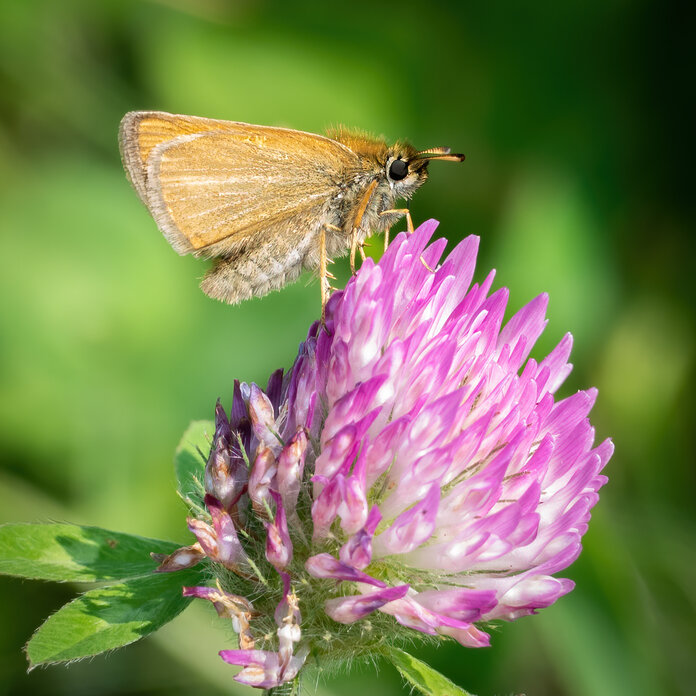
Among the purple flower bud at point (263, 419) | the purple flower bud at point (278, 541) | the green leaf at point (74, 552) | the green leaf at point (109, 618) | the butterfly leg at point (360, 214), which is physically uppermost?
the butterfly leg at point (360, 214)

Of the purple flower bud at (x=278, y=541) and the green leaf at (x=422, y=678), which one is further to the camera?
the green leaf at (x=422, y=678)

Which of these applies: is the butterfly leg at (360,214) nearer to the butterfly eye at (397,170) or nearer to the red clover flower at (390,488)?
the butterfly eye at (397,170)

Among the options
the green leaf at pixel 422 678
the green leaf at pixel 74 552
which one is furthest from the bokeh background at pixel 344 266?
the green leaf at pixel 422 678

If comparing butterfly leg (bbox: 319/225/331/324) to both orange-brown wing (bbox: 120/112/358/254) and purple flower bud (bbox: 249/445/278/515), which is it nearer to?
orange-brown wing (bbox: 120/112/358/254)

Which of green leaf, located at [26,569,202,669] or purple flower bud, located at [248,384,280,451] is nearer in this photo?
green leaf, located at [26,569,202,669]

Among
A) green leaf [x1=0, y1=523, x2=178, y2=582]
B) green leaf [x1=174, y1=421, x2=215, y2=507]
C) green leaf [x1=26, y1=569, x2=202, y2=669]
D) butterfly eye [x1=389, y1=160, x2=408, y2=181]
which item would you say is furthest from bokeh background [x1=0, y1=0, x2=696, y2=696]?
butterfly eye [x1=389, y1=160, x2=408, y2=181]

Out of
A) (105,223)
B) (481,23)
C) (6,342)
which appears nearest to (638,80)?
(481,23)

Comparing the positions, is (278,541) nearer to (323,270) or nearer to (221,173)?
(323,270)
